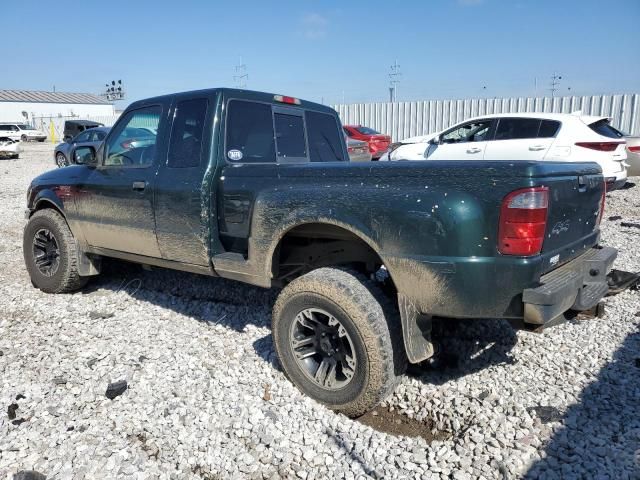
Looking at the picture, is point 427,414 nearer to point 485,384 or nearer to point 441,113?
point 485,384

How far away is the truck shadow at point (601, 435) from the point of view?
2.40 m

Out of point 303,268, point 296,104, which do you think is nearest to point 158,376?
point 303,268

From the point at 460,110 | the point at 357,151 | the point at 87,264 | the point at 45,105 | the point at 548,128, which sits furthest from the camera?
the point at 45,105

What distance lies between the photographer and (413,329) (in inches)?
106

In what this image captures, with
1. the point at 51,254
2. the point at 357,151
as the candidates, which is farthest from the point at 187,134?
the point at 357,151

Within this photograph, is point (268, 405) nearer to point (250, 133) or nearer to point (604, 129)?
point (250, 133)

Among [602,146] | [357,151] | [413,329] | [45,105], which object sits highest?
[45,105]

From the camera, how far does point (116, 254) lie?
14.8 ft

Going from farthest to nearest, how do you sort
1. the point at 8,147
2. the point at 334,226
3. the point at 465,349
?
the point at 8,147
the point at 465,349
the point at 334,226

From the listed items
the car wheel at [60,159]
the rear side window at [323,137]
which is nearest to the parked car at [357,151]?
the rear side window at [323,137]

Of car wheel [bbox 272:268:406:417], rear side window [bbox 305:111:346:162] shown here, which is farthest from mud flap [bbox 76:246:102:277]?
car wheel [bbox 272:268:406:417]

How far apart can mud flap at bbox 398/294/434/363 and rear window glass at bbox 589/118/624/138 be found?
24.2 feet

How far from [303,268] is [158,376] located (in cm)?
129

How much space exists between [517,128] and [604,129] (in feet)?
4.74
